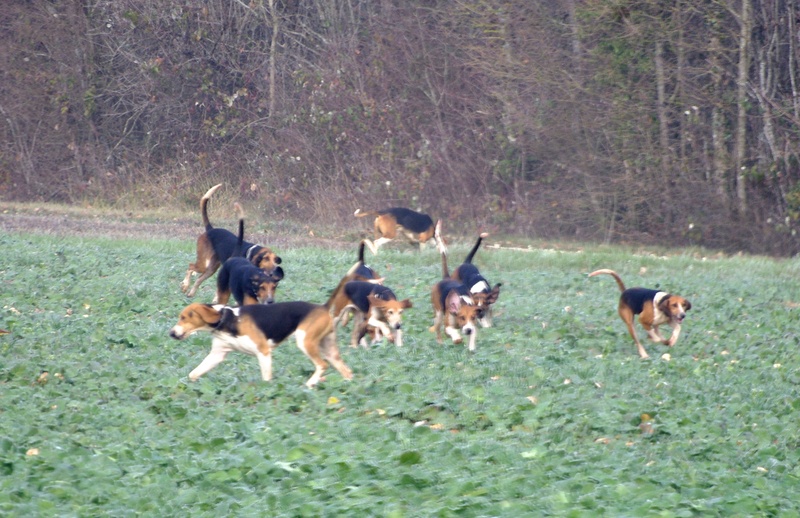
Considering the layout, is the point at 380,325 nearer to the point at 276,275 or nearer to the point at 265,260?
the point at 276,275

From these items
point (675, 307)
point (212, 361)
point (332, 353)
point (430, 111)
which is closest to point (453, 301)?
point (332, 353)

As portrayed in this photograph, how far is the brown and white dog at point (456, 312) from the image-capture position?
10664 millimetres

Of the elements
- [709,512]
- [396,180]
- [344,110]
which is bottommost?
[709,512]

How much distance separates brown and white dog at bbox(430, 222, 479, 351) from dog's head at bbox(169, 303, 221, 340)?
9.11 ft

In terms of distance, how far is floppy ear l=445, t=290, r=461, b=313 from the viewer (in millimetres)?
10734

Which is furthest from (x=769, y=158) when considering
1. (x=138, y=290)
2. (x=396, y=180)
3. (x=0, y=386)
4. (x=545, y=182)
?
(x=0, y=386)

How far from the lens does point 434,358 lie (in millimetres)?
10086

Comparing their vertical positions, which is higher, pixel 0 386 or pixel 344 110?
pixel 344 110

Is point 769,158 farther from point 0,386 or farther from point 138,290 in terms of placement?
point 0,386

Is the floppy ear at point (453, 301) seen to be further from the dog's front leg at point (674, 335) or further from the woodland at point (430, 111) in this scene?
the woodland at point (430, 111)

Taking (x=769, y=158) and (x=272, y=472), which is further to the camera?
(x=769, y=158)

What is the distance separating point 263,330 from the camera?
29.3 ft

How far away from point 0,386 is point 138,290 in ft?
18.1

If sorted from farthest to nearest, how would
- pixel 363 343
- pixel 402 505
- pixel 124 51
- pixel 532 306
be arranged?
pixel 124 51
pixel 532 306
pixel 363 343
pixel 402 505
